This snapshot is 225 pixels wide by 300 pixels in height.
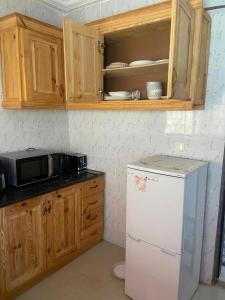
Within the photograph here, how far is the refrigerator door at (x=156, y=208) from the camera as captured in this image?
163cm

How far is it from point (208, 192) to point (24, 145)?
187 cm

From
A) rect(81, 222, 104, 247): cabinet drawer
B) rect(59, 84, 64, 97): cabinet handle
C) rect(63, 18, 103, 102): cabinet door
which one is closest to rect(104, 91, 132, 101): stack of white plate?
rect(63, 18, 103, 102): cabinet door

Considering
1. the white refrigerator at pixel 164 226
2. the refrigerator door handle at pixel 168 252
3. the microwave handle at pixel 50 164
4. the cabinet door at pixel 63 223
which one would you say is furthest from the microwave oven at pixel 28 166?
the refrigerator door handle at pixel 168 252

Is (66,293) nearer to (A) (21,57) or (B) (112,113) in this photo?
(B) (112,113)

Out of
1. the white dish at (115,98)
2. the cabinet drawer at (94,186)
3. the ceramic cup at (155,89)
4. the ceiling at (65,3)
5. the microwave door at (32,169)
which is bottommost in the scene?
the cabinet drawer at (94,186)

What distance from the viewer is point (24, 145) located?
8.05 feet

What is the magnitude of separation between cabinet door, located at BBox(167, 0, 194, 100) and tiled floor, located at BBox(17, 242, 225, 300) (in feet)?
5.68

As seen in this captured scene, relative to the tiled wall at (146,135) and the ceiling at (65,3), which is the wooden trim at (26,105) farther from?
the ceiling at (65,3)

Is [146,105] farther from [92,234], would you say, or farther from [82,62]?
[92,234]

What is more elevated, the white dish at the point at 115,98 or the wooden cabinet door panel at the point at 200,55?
the wooden cabinet door panel at the point at 200,55

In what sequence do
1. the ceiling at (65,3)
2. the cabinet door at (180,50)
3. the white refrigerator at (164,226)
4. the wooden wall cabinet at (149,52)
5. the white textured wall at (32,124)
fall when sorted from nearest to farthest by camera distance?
1. the cabinet door at (180,50)
2. the wooden wall cabinet at (149,52)
3. the white refrigerator at (164,226)
4. the white textured wall at (32,124)
5. the ceiling at (65,3)

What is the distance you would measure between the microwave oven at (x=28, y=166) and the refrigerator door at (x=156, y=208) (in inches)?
35.7

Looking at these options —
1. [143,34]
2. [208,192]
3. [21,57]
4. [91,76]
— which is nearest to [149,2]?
[143,34]

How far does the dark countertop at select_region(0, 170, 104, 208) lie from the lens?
186 cm
